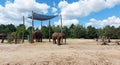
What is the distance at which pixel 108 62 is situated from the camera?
15.4 meters

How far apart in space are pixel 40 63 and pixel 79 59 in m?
2.65

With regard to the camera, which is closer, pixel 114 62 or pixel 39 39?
pixel 114 62

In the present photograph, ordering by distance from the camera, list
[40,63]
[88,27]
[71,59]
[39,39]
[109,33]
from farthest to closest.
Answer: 1. [88,27]
2. [109,33]
3. [39,39]
4. [71,59]
5. [40,63]

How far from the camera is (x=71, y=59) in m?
15.1

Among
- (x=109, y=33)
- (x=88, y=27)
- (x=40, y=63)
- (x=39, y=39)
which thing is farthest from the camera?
(x=88, y=27)

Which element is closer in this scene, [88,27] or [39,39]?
[39,39]

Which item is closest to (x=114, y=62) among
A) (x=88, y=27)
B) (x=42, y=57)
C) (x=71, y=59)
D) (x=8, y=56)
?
(x=71, y=59)

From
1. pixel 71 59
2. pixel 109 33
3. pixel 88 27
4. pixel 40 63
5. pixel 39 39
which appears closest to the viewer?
pixel 40 63

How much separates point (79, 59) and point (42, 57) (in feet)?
7.73

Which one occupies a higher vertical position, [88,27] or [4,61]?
[88,27]

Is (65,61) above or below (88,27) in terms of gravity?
below

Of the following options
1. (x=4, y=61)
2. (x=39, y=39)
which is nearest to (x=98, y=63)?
(x=4, y=61)

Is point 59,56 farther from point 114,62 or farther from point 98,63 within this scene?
point 114,62

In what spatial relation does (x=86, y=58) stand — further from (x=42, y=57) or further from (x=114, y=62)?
(x=42, y=57)
